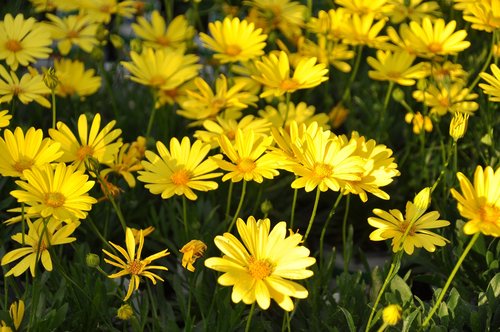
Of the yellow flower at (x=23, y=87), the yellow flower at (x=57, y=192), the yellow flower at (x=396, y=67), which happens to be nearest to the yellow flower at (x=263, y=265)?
the yellow flower at (x=57, y=192)

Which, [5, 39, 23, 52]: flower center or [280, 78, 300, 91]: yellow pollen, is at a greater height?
[280, 78, 300, 91]: yellow pollen

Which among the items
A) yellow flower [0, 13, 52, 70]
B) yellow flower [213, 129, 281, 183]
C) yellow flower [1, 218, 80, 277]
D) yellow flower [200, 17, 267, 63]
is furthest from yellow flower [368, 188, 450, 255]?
yellow flower [0, 13, 52, 70]

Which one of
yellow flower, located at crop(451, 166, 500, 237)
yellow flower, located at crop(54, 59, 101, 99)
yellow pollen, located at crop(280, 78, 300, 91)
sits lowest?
yellow flower, located at crop(54, 59, 101, 99)

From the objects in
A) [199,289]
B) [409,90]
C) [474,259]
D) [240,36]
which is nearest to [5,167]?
[199,289]

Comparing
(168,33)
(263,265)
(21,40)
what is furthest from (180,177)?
(168,33)

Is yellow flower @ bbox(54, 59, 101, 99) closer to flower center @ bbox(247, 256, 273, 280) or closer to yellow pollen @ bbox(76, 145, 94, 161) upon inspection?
yellow pollen @ bbox(76, 145, 94, 161)

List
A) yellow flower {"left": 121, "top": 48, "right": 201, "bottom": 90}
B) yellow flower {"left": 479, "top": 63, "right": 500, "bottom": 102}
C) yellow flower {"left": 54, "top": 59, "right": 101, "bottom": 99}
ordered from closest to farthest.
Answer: yellow flower {"left": 479, "top": 63, "right": 500, "bottom": 102}, yellow flower {"left": 121, "top": 48, "right": 201, "bottom": 90}, yellow flower {"left": 54, "top": 59, "right": 101, "bottom": 99}

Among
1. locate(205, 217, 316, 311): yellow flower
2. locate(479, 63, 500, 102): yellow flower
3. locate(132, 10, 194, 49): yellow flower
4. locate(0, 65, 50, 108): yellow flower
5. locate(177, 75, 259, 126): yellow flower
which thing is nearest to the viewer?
locate(205, 217, 316, 311): yellow flower
